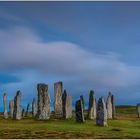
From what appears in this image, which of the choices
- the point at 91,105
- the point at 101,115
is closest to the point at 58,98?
the point at 91,105

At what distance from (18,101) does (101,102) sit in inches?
515

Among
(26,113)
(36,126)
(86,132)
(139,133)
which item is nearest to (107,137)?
(86,132)

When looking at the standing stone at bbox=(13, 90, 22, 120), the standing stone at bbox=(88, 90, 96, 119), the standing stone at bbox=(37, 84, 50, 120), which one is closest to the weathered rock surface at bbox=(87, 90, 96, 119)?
the standing stone at bbox=(88, 90, 96, 119)

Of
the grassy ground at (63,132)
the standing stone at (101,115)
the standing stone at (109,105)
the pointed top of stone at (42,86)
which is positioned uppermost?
the pointed top of stone at (42,86)

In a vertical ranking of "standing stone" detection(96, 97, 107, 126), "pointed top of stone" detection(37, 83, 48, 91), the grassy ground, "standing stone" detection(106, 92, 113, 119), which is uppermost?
"pointed top of stone" detection(37, 83, 48, 91)

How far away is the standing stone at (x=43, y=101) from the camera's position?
164 ft

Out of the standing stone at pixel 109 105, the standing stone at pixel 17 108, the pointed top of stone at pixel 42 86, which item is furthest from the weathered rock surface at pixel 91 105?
the standing stone at pixel 17 108

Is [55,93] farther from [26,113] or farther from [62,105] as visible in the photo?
[26,113]

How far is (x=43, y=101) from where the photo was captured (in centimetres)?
5025

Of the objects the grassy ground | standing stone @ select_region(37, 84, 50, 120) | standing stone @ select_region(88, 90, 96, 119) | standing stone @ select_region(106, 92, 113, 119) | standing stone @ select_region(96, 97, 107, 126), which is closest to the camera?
the grassy ground

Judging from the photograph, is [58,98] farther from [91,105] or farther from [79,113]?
[79,113]

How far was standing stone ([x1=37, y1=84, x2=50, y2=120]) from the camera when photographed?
164 ft

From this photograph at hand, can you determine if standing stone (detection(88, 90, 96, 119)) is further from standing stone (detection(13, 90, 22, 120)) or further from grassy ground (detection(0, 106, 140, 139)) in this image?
grassy ground (detection(0, 106, 140, 139))

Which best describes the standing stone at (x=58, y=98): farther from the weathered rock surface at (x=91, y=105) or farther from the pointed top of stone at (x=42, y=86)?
the pointed top of stone at (x=42, y=86)
